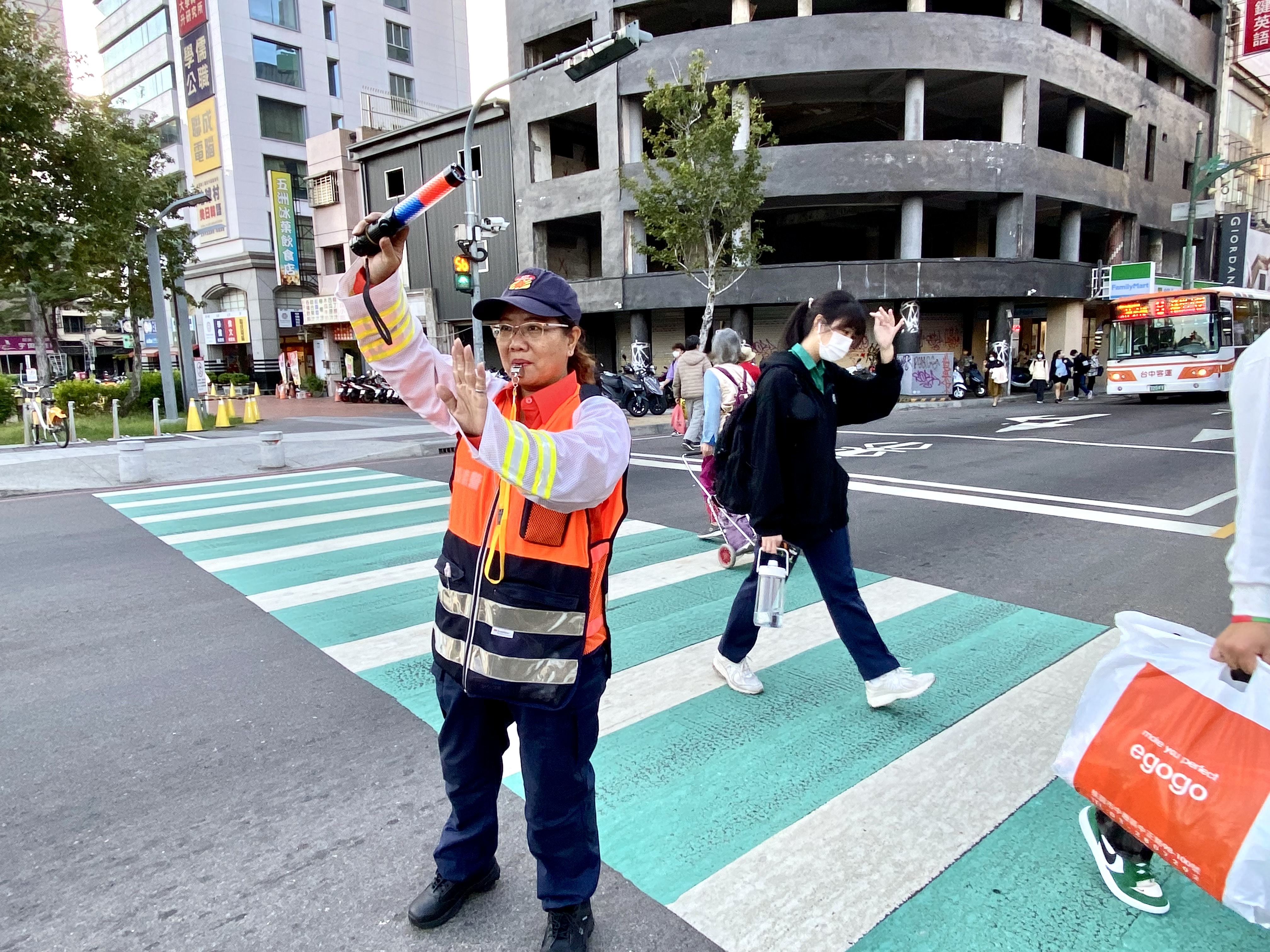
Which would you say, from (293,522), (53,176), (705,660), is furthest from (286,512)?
(53,176)

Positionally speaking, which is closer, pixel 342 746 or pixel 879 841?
pixel 879 841

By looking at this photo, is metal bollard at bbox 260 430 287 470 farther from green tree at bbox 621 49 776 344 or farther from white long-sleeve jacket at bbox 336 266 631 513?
white long-sleeve jacket at bbox 336 266 631 513

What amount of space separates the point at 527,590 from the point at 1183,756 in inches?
65.3

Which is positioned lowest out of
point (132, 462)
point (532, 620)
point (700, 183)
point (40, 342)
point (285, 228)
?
point (132, 462)

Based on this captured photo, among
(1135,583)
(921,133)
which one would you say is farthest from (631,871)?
(921,133)

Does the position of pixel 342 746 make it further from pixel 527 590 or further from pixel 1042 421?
pixel 1042 421

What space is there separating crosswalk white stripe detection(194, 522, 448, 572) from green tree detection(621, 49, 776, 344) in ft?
39.8

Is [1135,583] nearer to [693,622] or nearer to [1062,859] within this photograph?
[693,622]

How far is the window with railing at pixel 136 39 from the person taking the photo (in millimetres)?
42062

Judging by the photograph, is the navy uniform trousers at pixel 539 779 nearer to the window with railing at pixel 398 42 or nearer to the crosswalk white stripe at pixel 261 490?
the crosswalk white stripe at pixel 261 490

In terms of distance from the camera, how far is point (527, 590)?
1900 mm

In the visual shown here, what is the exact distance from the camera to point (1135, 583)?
540 centimetres

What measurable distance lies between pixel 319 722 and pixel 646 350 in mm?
22832

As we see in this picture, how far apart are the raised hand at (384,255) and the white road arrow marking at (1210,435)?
46.5ft
